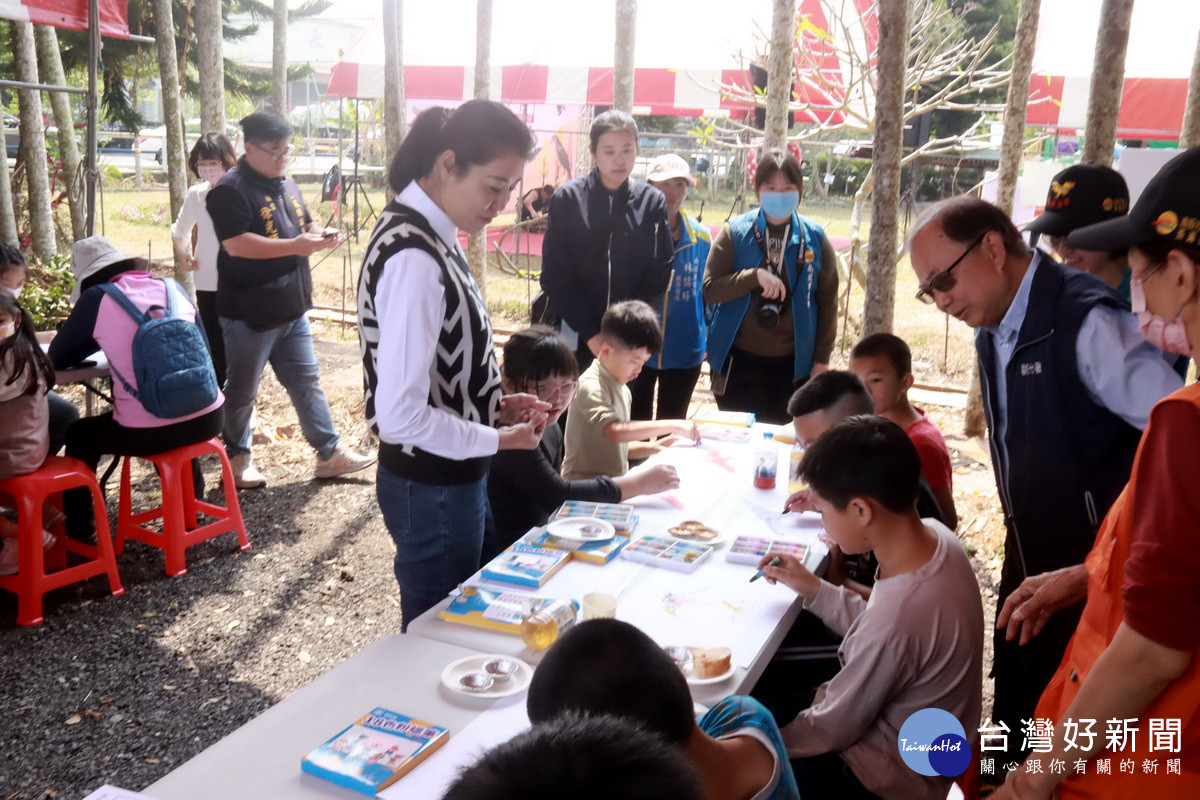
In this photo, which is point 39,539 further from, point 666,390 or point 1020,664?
point 1020,664

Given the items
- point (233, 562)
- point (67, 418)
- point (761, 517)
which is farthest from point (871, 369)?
point (67, 418)

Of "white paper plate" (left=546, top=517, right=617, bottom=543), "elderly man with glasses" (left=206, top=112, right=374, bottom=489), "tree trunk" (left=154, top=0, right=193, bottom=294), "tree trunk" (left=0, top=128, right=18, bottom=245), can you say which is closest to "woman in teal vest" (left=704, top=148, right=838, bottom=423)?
"white paper plate" (left=546, top=517, right=617, bottom=543)

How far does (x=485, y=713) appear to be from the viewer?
1.61 metres

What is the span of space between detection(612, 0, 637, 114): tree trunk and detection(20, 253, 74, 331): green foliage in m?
3.94

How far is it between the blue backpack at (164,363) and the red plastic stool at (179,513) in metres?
0.21

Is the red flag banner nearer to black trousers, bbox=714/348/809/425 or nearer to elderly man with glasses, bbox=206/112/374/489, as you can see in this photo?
elderly man with glasses, bbox=206/112/374/489

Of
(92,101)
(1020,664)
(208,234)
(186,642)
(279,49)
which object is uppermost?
(279,49)

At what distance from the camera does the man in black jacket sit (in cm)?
396

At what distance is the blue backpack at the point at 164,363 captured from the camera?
3631 millimetres

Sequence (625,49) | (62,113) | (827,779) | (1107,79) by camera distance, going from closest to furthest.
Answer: (827,779), (1107,79), (625,49), (62,113)

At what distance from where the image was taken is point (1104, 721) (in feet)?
4.00

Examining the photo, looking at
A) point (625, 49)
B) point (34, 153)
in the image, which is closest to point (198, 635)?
point (625, 49)

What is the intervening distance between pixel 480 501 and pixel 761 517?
875mm

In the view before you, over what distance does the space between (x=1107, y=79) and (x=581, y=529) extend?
3145mm
